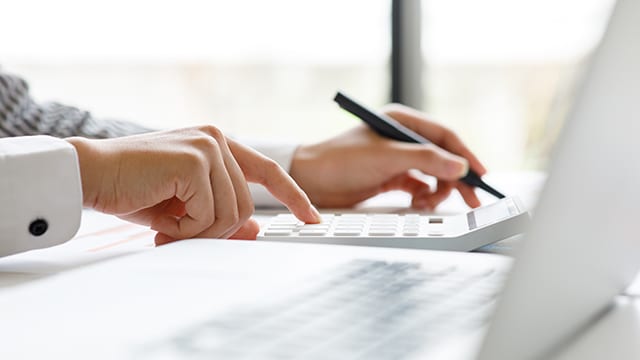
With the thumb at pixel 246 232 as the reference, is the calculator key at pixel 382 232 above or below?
above

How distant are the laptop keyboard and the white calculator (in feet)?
0.60

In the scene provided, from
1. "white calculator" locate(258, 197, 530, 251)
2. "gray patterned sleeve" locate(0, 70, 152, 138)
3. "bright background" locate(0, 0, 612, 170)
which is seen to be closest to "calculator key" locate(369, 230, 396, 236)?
"white calculator" locate(258, 197, 530, 251)

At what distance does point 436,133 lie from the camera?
1.10 metres

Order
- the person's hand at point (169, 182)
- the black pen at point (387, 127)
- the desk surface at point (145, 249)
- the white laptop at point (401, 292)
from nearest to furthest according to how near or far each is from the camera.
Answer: the white laptop at point (401, 292) → the desk surface at point (145, 249) → the person's hand at point (169, 182) → the black pen at point (387, 127)

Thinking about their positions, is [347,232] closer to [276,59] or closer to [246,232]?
[246,232]

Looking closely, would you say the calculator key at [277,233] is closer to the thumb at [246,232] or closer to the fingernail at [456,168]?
the thumb at [246,232]

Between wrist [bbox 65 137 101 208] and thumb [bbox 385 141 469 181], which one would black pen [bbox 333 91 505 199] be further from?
wrist [bbox 65 137 101 208]

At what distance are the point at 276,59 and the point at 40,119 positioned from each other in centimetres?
153

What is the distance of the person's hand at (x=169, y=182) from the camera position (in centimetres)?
65

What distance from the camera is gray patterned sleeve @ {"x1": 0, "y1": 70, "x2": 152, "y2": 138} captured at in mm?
1104

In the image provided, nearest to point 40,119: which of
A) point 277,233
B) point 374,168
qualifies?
point 374,168

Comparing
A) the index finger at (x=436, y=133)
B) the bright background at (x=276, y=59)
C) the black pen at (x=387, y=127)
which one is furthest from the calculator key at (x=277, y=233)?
the bright background at (x=276, y=59)

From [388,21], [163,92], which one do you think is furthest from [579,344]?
[163,92]

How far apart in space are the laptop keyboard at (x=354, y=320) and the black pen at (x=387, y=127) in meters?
0.50
